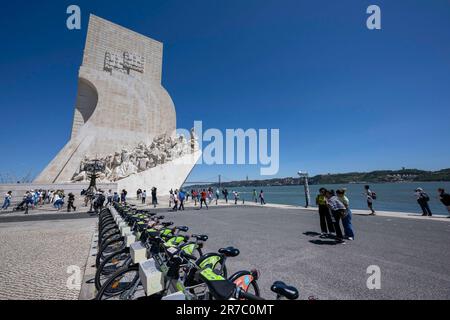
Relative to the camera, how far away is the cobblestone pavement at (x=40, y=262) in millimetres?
3016

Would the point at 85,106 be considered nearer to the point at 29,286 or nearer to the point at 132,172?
the point at 132,172

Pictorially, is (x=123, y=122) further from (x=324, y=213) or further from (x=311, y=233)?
(x=324, y=213)

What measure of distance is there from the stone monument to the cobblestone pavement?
18.6 meters

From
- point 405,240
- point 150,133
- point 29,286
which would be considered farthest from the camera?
point 150,133

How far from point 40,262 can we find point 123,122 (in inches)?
1358

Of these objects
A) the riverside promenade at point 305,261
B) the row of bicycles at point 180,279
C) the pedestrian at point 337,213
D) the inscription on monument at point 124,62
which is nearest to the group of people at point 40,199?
the riverside promenade at point 305,261

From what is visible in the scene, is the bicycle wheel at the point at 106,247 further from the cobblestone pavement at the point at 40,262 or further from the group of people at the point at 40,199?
the group of people at the point at 40,199

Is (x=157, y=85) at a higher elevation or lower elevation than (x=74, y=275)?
higher

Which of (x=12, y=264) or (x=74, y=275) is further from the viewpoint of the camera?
(x=12, y=264)

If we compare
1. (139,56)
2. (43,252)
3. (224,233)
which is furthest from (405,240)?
(139,56)

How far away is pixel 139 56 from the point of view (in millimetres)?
A: 40344

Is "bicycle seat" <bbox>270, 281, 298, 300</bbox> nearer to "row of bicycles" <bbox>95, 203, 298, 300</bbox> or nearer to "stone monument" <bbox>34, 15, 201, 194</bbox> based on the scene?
"row of bicycles" <bbox>95, 203, 298, 300</bbox>
